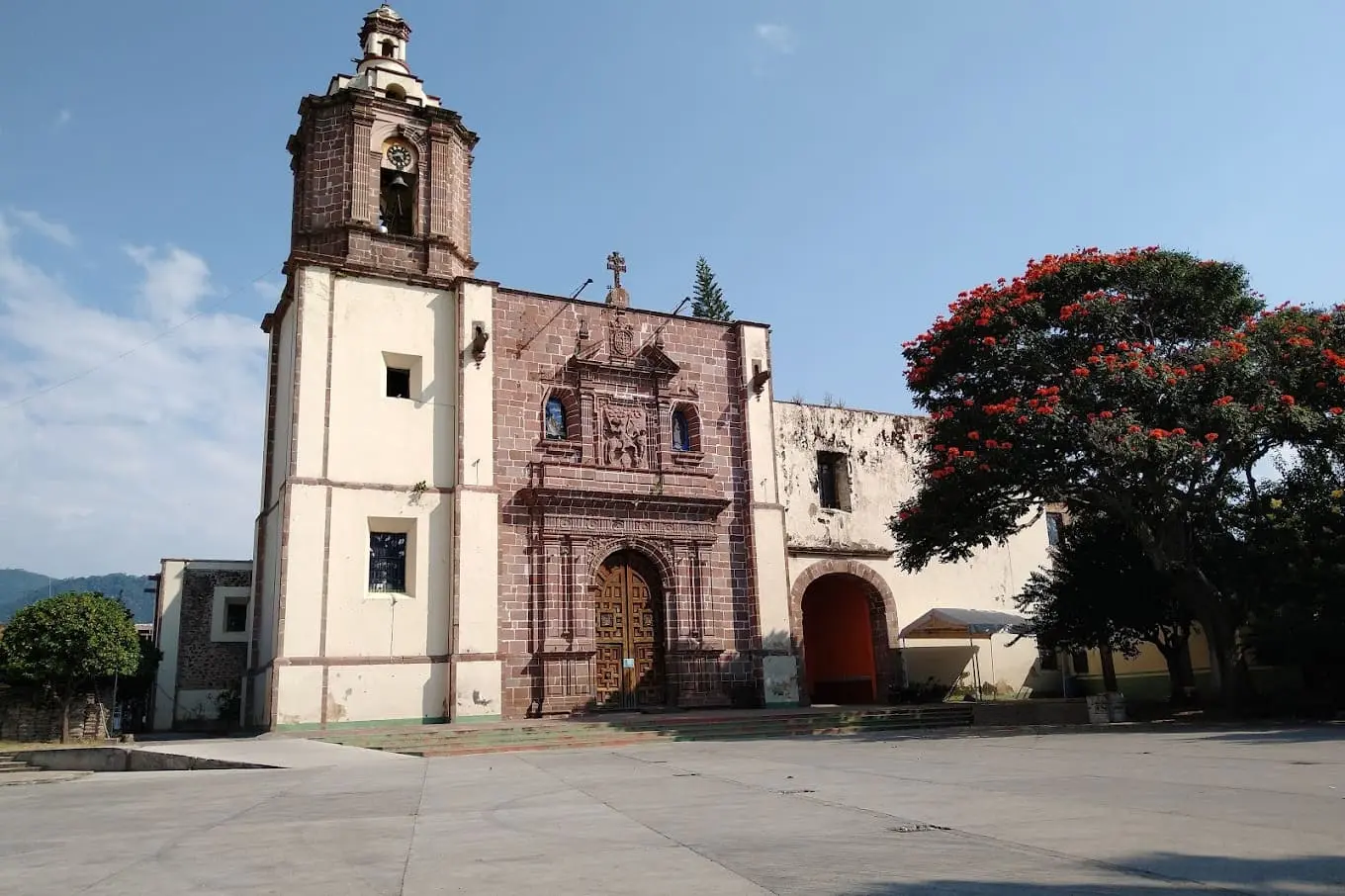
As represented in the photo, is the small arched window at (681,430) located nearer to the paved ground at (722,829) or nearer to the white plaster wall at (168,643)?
the paved ground at (722,829)

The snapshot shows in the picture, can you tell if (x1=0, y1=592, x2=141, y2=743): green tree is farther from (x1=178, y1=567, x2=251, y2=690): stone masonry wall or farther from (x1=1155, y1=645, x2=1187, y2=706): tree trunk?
(x1=1155, y1=645, x2=1187, y2=706): tree trunk

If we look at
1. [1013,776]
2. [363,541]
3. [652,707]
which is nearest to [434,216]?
[363,541]

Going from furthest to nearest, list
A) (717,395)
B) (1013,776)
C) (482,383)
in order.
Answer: (717,395) < (482,383) < (1013,776)

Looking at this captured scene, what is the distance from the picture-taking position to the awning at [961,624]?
22.5 metres

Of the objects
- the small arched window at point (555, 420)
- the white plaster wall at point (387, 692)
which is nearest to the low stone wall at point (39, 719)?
the white plaster wall at point (387, 692)

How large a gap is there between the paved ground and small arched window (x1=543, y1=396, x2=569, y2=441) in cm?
1037

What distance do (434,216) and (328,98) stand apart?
319 cm

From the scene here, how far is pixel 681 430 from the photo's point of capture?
861 inches

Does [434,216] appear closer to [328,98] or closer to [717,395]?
[328,98]

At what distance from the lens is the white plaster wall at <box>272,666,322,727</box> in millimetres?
16391

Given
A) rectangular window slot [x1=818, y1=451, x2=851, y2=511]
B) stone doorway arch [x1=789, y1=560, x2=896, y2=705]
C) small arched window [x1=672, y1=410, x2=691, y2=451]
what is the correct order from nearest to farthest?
small arched window [x1=672, y1=410, x2=691, y2=451], stone doorway arch [x1=789, y1=560, x2=896, y2=705], rectangular window slot [x1=818, y1=451, x2=851, y2=511]

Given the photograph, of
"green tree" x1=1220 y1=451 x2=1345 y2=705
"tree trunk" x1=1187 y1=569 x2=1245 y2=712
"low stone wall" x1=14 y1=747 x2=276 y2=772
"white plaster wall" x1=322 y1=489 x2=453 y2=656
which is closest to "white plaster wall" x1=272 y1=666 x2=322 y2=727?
"white plaster wall" x1=322 y1=489 x2=453 y2=656

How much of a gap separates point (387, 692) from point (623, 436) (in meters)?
6.87

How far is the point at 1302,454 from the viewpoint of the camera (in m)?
16.7
